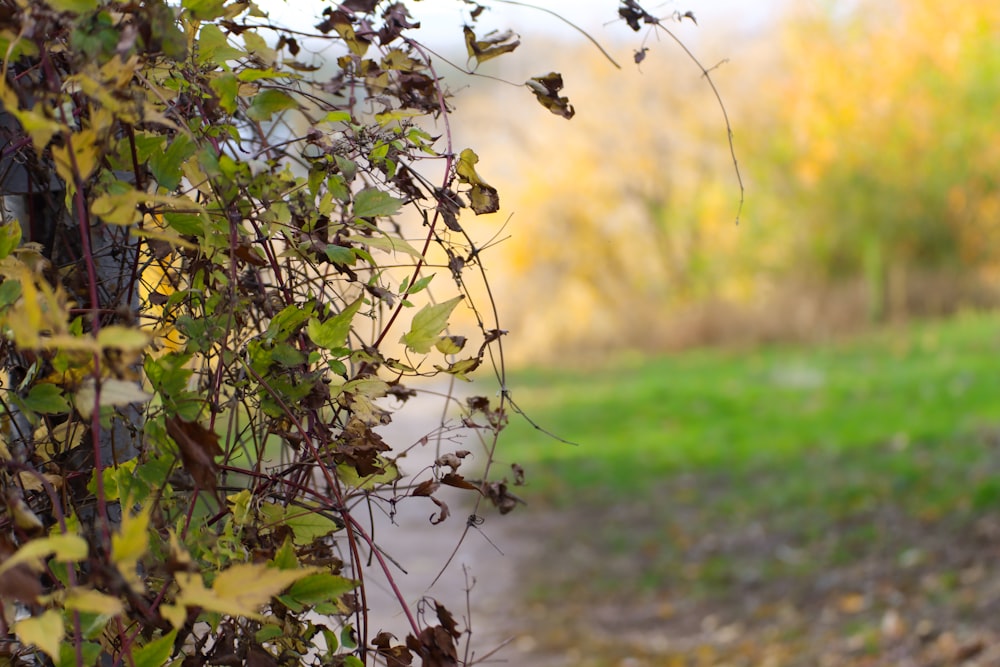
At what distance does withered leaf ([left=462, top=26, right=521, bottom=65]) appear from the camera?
1328mm

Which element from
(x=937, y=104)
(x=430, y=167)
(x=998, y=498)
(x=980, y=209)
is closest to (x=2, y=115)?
(x=430, y=167)

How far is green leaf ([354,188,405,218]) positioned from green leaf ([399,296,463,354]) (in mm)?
125

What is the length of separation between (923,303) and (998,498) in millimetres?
14385

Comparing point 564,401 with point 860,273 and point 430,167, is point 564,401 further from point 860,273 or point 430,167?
point 430,167

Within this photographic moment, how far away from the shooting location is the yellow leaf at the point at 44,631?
79 centimetres

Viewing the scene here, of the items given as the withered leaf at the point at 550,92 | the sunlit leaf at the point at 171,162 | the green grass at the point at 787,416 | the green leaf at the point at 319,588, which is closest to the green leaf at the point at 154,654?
the green leaf at the point at 319,588

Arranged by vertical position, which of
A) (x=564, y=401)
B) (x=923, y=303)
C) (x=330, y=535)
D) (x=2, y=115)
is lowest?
(x=330, y=535)

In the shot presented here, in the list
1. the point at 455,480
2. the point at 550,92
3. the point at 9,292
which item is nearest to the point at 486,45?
the point at 550,92

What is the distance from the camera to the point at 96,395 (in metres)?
0.83

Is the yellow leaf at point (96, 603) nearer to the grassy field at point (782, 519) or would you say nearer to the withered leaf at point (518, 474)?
the withered leaf at point (518, 474)

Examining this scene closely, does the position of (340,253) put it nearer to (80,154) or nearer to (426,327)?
(426,327)

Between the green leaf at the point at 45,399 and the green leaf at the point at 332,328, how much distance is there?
0.87ft

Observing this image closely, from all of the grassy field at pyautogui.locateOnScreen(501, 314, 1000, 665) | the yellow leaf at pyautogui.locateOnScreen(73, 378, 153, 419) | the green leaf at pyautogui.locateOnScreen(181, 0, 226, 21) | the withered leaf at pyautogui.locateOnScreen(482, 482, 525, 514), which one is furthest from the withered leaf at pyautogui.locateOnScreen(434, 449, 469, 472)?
the grassy field at pyautogui.locateOnScreen(501, 314, 1000, 665)

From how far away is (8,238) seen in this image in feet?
3.27
